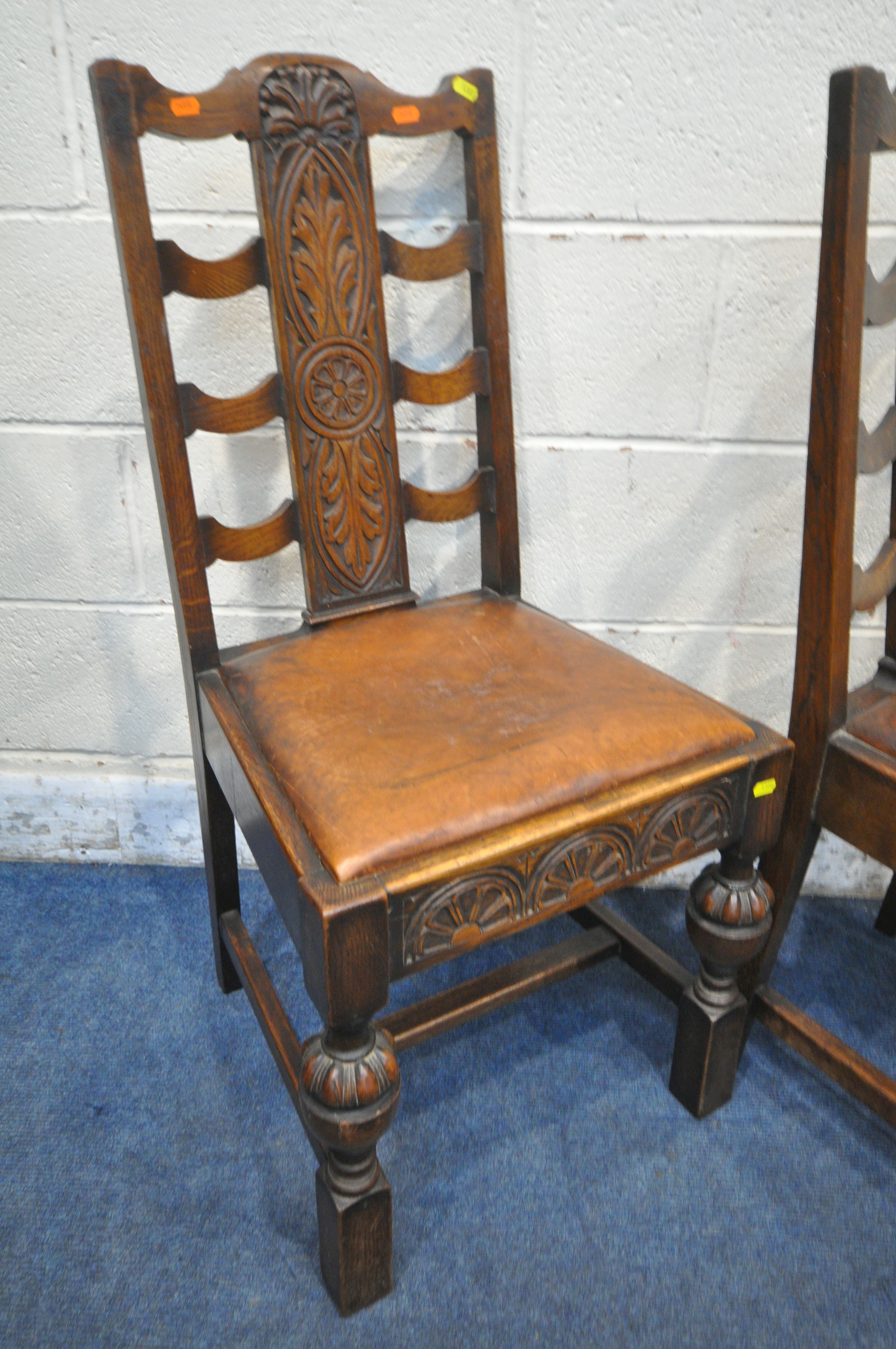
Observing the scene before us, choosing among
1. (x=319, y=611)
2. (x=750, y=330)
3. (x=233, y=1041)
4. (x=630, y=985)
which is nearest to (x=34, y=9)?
(x=319, y=611)

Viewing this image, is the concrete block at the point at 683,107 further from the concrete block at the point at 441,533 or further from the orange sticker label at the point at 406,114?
the concrete block at the point at 441,533

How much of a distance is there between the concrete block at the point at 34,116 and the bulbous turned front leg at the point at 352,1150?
106 cm

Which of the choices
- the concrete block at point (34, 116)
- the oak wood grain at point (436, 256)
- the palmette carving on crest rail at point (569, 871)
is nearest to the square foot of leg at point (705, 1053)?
the palmette carving on crest rail at point (569, 871)

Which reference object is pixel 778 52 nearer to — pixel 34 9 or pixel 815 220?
pixel 815 220

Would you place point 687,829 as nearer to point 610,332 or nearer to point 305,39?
point 610,332

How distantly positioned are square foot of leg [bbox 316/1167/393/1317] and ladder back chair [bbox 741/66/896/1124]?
51cm

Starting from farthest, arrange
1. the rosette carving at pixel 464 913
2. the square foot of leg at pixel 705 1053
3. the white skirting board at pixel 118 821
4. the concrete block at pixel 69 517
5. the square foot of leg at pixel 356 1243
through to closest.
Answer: the white skirting board at pixel 118 821, the concrete block at pixel 69 517, the square foot of leg at pixel 705 1053, the square foot of leg at pixel 356 1243, the rosette carving at pixel 464 913

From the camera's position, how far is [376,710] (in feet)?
2.94

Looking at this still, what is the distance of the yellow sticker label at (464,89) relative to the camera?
3.30 feet

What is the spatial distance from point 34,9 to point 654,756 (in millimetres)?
1113

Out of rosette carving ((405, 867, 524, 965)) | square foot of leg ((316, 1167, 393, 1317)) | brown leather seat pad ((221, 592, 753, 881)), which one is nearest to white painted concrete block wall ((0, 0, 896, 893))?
brown leather seat pad ((221, 592, 753, 881))

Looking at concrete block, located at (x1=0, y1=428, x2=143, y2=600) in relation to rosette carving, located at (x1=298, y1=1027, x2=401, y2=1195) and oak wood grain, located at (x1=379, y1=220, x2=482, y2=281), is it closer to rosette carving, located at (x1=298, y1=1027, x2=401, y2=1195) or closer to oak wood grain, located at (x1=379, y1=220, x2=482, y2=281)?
oak wood grain, located at (x1=379, y1=220, x2=482, y2=281)

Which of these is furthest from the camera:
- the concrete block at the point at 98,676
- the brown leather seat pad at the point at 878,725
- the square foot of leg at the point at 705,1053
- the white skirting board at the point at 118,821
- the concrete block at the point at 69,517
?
the white skirting board at the point at 118,821

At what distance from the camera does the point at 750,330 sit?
119 centimetres
